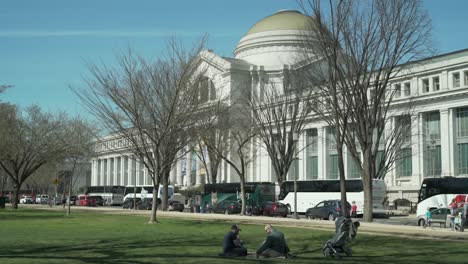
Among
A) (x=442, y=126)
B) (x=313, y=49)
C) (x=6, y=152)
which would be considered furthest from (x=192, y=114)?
(x=442, y=126)

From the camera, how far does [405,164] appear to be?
2859 inches

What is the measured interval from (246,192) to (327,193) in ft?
31.2

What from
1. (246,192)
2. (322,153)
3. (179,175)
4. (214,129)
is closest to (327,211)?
(214,129)

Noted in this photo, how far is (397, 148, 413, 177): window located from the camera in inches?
2815

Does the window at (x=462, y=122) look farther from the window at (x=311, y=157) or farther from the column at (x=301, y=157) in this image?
the column at (x=301, y=157)

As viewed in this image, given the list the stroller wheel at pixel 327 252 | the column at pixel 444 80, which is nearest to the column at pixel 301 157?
the column at pixel 444 80

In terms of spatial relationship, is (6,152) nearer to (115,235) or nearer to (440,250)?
(115,235)

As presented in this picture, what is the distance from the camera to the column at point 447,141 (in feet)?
220

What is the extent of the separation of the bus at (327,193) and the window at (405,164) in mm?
17557

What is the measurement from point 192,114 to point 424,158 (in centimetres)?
4144

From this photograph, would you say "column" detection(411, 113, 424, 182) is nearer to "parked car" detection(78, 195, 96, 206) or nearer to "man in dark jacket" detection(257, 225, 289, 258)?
"parked car" detection(78, 195, 96, 206)

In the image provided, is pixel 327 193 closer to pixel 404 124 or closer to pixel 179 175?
pixel 404 124

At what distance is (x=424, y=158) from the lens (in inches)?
2749

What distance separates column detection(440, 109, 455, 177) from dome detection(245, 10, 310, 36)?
1454 inches
